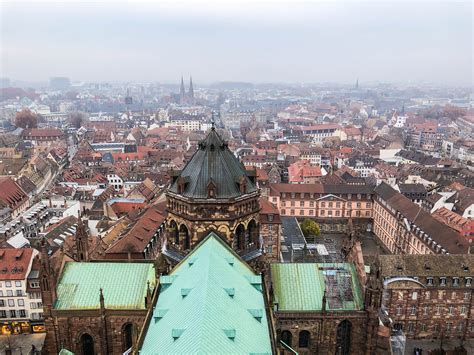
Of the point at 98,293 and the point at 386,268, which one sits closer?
the point at 98,293

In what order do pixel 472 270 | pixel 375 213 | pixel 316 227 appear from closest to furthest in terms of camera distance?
pixel 472 270 → pixel 316 227 → pixel 375 213

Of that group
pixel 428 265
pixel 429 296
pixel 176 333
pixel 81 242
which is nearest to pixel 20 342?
pixel 81 242

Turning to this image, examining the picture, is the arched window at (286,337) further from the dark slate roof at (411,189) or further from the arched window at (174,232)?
the dark slate roof at (411,189)

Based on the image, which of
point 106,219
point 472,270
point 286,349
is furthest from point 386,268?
point 106,219

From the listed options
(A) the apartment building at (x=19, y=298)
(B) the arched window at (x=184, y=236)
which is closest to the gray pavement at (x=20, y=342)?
(A) the apartment building at (x=19, y=298)

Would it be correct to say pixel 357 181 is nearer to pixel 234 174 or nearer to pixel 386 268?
pixel 386 268

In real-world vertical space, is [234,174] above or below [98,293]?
above

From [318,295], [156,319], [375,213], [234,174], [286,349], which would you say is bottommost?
[375,213]

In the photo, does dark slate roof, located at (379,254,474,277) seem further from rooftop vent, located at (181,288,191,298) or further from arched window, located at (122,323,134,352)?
rooftop vent, located at (181,288,191,298)
